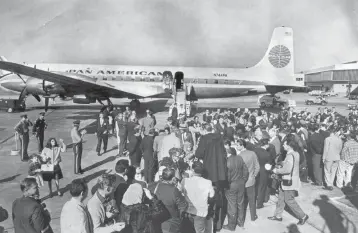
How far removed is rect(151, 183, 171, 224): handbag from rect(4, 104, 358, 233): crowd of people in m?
0.02

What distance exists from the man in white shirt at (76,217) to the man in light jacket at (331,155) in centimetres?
720

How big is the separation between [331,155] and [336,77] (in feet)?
258

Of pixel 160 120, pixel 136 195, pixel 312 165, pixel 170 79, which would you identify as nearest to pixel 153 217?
pixel 136 195

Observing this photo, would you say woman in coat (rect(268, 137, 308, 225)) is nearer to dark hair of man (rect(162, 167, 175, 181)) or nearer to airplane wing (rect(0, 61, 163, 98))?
dark hair of man (rect(162, 167, 175, 181))

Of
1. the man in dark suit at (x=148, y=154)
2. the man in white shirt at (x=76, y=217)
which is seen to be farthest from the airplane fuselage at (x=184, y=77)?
the man in white shirt at (x=76, y=217)

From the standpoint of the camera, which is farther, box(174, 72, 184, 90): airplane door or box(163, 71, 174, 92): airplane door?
box(174, 72, 184, 90): airplane door

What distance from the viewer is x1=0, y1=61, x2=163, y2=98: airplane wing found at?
60.6ft

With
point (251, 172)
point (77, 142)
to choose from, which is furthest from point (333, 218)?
point (77, 142)

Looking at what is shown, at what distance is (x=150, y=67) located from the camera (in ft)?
85.5

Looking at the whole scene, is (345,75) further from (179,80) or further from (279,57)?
(179,80)

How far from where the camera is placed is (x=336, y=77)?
78312mm

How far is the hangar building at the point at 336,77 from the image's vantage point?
72250 mm

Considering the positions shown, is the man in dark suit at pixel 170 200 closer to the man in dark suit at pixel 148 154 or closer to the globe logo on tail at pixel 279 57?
the man in dark suit at pixel 148 154

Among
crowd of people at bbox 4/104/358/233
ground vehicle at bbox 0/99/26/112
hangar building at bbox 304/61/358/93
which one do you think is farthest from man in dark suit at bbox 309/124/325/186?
hangar building at bbox 304/61/358/93
